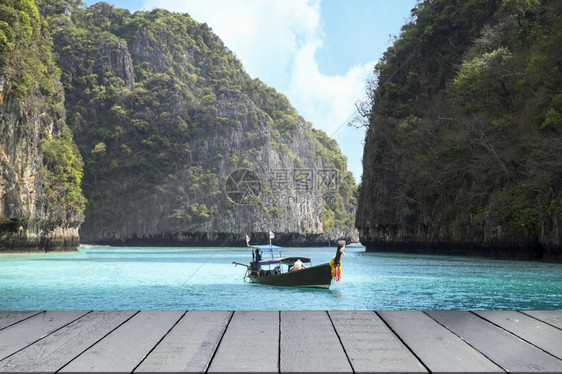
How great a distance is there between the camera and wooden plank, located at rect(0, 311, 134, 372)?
2724mm

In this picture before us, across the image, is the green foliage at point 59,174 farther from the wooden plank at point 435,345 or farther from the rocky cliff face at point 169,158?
the wooden plank at point 435,345

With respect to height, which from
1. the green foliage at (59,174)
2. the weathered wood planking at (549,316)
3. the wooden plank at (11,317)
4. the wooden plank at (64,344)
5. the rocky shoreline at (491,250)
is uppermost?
the green foliage at (59,174)

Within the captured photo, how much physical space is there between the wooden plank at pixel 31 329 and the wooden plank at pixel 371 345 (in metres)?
1.82

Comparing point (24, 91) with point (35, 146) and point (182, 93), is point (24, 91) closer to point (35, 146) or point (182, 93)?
point (35, 146)

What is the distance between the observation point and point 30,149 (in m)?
38.6

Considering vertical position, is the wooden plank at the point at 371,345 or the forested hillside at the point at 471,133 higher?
the forested hillside at the point at 471,133

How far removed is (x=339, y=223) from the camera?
11250 centimetres

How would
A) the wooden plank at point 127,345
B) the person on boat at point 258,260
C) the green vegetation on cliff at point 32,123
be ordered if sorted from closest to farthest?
the wooden plank at point 127,345 → the person on boat at point 258,260 → the green vegetation on cliff at point 32,123

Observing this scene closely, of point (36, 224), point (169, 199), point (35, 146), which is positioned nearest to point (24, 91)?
point (35, 146)

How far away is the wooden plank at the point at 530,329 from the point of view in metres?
→ 3.13

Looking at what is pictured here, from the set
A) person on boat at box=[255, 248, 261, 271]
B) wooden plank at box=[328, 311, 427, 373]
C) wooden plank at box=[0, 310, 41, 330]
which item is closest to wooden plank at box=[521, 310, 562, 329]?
wooden plank at box=[328, 311, 427, 373]

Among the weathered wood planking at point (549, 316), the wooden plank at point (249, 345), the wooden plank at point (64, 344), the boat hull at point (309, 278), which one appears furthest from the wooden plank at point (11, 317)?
the boat hull at point (309, 278)
